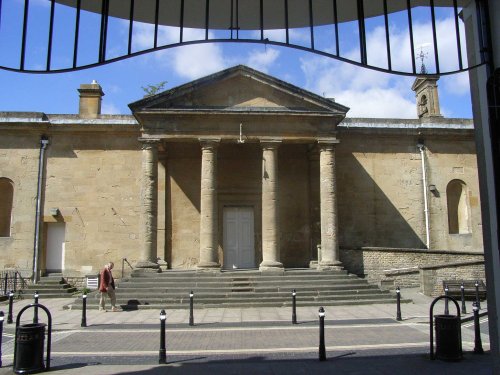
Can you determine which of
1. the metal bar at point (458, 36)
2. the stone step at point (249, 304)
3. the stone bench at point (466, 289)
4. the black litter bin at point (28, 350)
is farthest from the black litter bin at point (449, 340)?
the stone bench at point (466, 289)

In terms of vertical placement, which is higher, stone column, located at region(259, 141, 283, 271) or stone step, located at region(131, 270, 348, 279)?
stone column, located at region(259, 141, 283, 271)

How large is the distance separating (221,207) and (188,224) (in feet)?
6.00

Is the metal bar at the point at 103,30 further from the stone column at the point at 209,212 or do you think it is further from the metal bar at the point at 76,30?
the stone column at the point at 209,212

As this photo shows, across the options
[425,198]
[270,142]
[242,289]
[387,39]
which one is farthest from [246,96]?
[387,39]

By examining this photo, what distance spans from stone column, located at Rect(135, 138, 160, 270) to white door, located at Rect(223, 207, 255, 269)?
442 centimetres

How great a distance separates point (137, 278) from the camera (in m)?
19.2

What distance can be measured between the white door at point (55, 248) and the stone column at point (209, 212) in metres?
8.10

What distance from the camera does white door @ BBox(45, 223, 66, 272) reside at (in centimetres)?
2361

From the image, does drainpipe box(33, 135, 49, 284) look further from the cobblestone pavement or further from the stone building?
the cobblestone pavement

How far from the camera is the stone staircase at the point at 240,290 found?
57.9 ft

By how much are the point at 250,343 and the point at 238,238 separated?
12843mm

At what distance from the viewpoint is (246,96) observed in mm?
21328

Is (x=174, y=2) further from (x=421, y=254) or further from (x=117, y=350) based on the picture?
(x=421, y=254)

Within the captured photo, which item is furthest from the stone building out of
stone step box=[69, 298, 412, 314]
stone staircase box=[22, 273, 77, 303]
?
stone step box=[69, 298, 412, 314]
